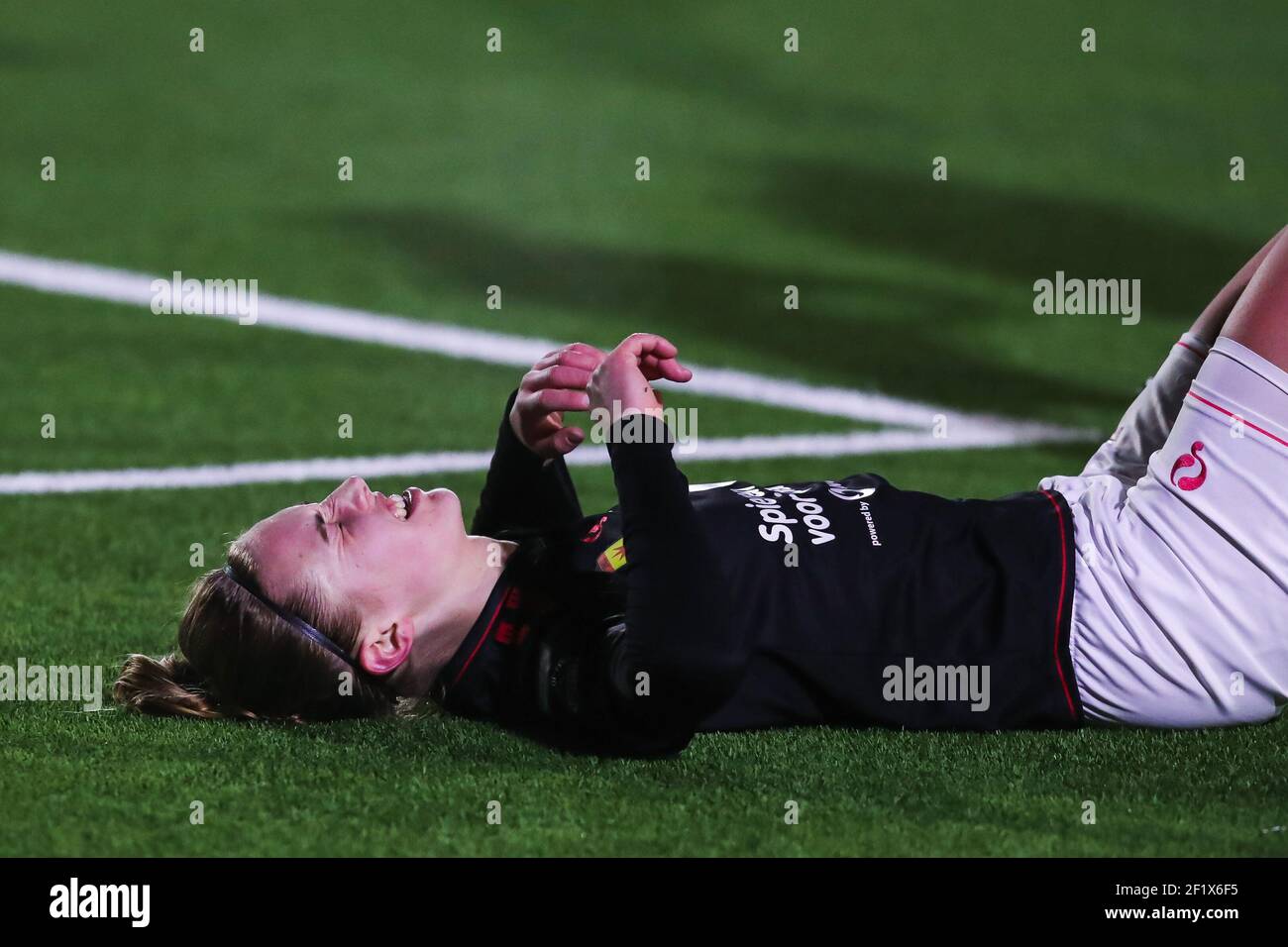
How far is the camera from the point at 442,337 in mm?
7641

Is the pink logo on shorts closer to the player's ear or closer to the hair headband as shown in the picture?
the player's ear

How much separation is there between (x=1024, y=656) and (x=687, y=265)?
529cm

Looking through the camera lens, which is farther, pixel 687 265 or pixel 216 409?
pixel 687 265

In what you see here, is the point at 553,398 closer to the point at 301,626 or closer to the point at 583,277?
the point at 301,626

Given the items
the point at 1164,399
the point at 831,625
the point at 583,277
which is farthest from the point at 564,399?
the point at 583,277

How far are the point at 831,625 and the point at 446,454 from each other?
277cm

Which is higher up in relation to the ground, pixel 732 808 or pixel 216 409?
pixel 216 409

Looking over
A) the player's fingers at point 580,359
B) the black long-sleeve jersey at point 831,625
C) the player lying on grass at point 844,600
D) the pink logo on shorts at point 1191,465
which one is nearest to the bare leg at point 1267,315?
the player lying on grass at point 844,600

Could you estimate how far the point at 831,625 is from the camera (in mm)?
3662

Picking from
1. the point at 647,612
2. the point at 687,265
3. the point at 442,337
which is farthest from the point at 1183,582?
the point at 687,265

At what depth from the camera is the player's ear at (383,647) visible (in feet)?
12.2

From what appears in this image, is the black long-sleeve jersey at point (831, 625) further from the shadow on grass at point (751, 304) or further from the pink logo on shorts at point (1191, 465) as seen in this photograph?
the shadow on grass at point (751, 304)

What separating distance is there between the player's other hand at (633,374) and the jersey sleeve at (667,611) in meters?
0.10

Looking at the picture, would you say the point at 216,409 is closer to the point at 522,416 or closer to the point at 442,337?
the point at 442,337
